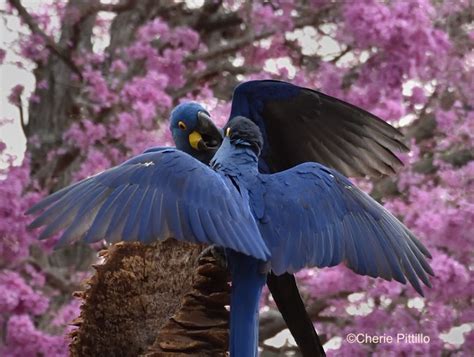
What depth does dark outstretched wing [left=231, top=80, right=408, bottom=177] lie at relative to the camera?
9.50ft

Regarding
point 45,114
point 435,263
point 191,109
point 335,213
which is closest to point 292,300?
point 335,213

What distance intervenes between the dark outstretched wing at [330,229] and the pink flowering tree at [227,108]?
2.02 metres

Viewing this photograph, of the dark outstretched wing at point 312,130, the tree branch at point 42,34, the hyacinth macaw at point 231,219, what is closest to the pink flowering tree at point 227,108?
the tree branch at point 42,34

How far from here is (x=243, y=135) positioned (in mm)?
2250

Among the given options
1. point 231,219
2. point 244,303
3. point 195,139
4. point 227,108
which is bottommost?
point 244,303

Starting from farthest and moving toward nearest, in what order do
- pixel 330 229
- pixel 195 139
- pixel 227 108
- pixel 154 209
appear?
1. pixel 227 108
2. pixel 195 139
3. pixel 330 229
4. pixel 154 209

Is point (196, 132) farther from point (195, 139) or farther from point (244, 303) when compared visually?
point (244, 303)

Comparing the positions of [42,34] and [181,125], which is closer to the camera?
[181,125]

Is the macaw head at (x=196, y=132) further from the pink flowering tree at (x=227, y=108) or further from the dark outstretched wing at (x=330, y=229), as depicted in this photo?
the pink flowering tree at (x=227, y=108)

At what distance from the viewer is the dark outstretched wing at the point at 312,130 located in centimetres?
290

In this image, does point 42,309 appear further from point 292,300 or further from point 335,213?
point 335,213

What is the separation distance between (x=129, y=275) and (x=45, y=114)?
3.26m

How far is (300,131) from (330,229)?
2.74 feet

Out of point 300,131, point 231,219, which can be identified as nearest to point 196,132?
point 300,131
